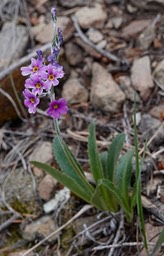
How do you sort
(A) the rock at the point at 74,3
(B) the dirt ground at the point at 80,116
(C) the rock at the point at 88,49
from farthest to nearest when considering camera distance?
(A) the rock at the point at 74,3 → (C) the rock at the point at 88,49 → (B) the dirt ground at the point at 80,116

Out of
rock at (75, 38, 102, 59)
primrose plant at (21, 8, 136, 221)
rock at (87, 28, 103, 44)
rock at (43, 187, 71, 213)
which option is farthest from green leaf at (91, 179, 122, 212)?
rock at (87, 28, 103, 44)

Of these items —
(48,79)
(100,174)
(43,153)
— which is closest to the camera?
(48,79)

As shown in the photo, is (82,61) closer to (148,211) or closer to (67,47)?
(67,47)

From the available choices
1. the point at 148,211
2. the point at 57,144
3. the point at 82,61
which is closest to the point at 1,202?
the point at 57,144

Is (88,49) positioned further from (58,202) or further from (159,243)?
(159,243)

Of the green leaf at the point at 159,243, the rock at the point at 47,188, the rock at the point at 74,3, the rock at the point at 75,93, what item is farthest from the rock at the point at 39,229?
the rock at the point at 74,3

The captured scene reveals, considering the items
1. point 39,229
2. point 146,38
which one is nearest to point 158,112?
point 146,38

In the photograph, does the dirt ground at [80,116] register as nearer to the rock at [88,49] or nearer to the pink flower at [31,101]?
the rock at [88,49]
